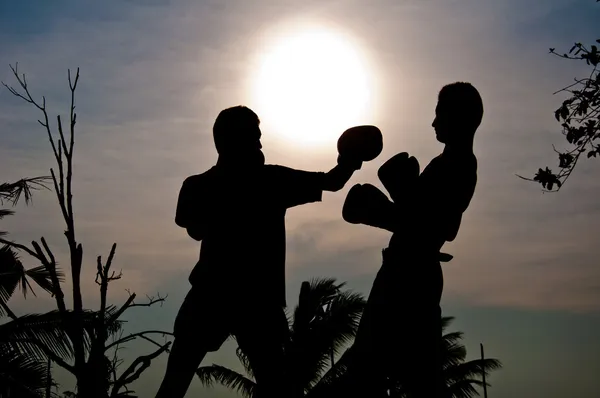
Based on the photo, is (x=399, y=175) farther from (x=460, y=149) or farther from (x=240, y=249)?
(x=240, y=249)

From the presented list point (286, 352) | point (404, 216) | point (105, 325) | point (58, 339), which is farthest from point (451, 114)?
point (58, 339)

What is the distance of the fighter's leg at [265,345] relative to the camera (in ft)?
15.0

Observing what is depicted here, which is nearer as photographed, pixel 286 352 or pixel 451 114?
pixel 451 114

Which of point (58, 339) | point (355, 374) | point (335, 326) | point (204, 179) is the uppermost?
point (335, 326)

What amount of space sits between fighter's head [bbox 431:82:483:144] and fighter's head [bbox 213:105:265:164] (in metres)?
1.15

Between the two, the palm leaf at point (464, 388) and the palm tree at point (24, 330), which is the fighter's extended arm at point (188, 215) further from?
the palm leaf at point (464, 388)

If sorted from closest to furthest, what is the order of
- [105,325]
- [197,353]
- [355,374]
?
1. [355,374]
2. [197,353]
3. [105,325]

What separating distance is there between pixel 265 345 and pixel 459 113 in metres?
1.73

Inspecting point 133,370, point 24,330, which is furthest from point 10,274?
point 133,370

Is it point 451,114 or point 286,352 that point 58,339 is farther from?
point 451,114

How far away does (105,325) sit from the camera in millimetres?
5156

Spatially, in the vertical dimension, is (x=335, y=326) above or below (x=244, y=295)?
above

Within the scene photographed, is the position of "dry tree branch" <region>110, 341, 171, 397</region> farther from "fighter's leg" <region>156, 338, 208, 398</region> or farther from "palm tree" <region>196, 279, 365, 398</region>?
"palm tree" <region>196, 279, 365, 398</region>

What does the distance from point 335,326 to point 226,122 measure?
57.7 ft
